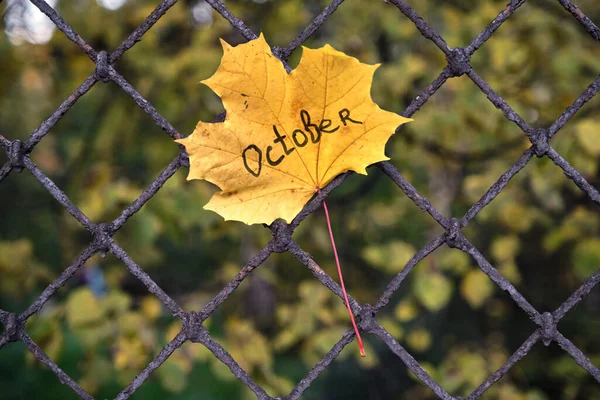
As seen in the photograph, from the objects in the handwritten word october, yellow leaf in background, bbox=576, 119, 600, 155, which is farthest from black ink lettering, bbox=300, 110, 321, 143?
yellow leaf in background, bbox=576, 119, 600, 155

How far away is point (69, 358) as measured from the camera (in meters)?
3.78

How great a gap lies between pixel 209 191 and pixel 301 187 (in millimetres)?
1176

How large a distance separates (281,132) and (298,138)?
3 cm

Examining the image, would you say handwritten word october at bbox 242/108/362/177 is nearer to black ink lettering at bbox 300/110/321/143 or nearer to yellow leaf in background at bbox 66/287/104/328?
black ink lettering at bbox 300/110/321/143

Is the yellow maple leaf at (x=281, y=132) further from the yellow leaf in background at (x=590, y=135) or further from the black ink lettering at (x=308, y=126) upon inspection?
the yellow leaf in background at (x=590, y=135)

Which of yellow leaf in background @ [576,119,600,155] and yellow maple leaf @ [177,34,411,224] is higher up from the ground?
yellow leaf in background @ [576,119,600,155]

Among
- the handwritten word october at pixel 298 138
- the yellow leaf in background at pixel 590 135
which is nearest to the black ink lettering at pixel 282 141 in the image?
the handwritten word october at pixel 298 138

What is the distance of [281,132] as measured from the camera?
878 millimetres

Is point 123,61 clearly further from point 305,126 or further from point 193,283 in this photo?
point 193,283

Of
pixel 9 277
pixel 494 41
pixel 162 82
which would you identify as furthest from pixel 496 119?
pixel 9 277

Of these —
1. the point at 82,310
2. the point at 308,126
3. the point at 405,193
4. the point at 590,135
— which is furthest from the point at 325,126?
the point at 82,310

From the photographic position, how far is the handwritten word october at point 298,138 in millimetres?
868

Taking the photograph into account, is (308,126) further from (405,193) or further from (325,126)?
(405,193)

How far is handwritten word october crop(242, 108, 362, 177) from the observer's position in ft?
2.85
